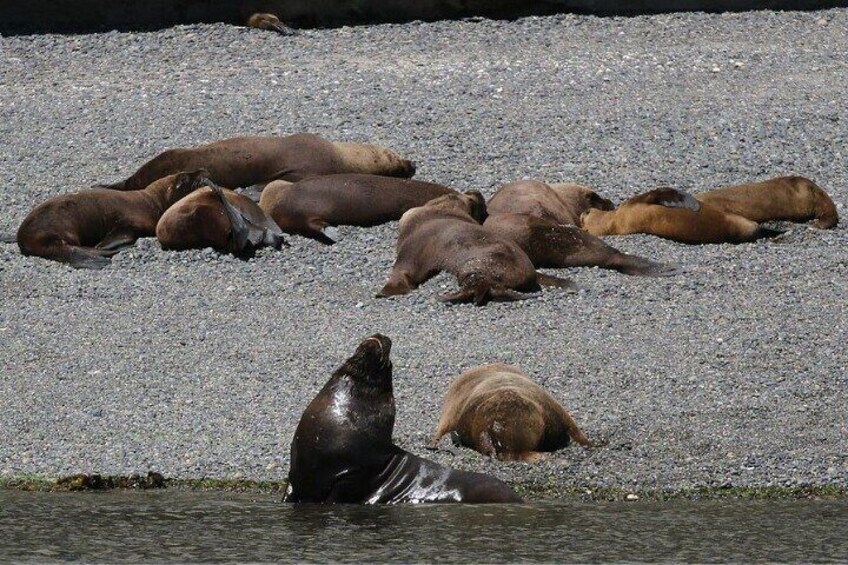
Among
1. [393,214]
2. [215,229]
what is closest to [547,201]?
[393,214]

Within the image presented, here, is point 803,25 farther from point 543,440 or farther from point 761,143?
point 543,440

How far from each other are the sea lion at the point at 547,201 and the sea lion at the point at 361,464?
4.42m

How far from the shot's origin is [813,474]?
5.98 metres

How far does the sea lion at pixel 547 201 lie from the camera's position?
1023 cm

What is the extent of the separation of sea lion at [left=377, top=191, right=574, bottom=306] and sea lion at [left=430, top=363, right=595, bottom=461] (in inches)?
91.7

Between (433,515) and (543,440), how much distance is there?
3.27ft

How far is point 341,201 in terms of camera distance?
1050cm

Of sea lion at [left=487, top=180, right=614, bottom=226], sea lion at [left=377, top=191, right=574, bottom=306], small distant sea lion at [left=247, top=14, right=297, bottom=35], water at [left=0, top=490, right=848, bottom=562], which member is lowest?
water at [left=0, top=490, right=848, bottom=562]

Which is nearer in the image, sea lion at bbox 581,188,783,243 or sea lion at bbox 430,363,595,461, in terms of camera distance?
sea lion at bbox 430,363,595,461

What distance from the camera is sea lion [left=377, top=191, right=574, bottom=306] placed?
894cm

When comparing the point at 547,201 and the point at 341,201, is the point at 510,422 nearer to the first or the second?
the point at 547,201

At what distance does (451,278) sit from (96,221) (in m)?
2.65

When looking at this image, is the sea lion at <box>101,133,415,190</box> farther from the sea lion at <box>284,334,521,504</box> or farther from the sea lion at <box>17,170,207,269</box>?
the sea lion at <box>284,334,521,504</box>

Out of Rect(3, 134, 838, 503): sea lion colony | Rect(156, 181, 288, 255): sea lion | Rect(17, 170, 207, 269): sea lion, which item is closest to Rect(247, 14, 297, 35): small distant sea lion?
Rect(3, 134, 838, 503): sea lion colony
